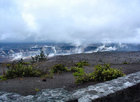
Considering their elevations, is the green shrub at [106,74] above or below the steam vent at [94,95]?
below

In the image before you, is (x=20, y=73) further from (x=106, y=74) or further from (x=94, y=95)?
(x=94, y=95)

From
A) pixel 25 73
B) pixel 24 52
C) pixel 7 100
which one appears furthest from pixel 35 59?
pixel 24 52

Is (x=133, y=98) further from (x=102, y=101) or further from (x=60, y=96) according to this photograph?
(x=60, y=96)

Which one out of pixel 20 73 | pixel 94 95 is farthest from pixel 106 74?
pixel 20 73

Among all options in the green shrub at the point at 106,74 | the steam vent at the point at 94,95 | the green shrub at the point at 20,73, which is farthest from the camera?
the green shrub at the point at 20,73

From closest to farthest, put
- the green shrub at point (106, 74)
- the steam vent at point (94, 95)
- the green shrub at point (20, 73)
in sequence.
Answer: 1. the steam vent at point (94, 95)
2. the green shrub at point (106, 74)
3. the green shrub at point (20, 73)

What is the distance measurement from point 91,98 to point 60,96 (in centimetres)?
68

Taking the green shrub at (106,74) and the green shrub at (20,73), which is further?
the green shrub at (20,73)

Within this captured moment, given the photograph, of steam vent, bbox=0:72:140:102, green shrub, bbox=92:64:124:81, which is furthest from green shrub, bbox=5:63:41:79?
steam vent, bbox=0:72:140:102

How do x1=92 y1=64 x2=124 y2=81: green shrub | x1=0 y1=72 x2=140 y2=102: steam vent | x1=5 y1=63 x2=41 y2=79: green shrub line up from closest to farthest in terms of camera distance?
x1=0 y1=72 x2=140 y2=102: steam vent
x1=92 y1=64 x2=124 y2=81: green shrub
x1=5 y1=63 x2=41 y2=79: green shrub

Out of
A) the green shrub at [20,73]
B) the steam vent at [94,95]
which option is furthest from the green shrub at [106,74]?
the green shrub at [20,73]

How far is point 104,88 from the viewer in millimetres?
3049

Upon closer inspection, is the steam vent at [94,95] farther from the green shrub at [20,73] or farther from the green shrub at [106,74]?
the green shrub at [20,73]

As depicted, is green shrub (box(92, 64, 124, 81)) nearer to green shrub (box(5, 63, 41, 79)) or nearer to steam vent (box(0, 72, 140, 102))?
steam vent (box(0, 72, 140, 102))
